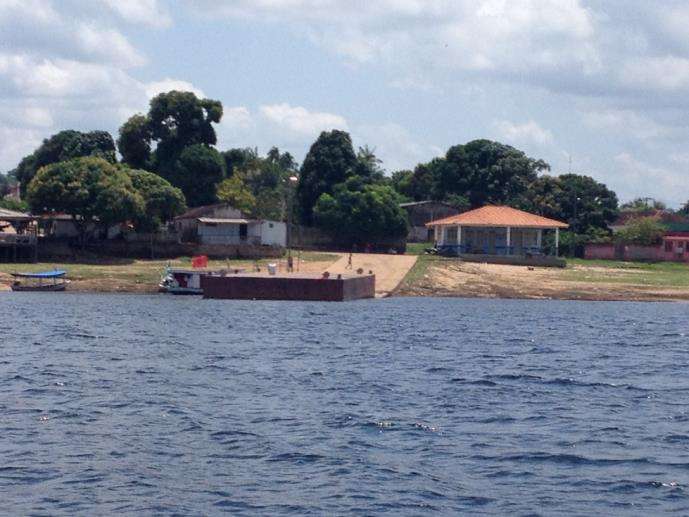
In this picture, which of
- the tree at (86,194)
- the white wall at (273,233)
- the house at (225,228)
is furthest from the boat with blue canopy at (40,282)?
the white wall at (273,233)

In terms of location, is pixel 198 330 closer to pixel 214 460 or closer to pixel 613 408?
pixel 613 408

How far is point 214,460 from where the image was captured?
82.6 feet

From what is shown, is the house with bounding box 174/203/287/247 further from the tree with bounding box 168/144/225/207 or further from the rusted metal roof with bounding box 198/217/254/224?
the tree with bounding box 168/144/225/207

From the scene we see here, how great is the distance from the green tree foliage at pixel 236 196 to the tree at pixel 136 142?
8.89 meters

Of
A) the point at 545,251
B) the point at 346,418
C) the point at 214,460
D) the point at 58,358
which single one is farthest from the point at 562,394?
the point at 545,251

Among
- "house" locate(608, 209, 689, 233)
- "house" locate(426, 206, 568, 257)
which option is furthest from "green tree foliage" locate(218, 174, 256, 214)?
"house" locate(608, 209, 689, 233)

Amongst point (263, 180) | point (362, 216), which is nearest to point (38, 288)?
point (362, 216)

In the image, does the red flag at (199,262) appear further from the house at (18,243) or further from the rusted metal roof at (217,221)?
the rusted metal roof at (217,221)

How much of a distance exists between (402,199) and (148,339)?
266 feet

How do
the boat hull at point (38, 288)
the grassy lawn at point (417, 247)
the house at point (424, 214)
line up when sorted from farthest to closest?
the house at point (424, 214), the grassy lawn at point (417, 247), the boat hull at point (38, 288)

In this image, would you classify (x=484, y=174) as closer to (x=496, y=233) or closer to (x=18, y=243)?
(x=496, y=233)

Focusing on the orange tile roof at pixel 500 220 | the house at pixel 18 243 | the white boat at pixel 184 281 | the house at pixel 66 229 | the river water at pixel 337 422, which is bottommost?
the river water at pixel 337 422

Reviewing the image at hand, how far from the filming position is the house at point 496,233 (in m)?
108

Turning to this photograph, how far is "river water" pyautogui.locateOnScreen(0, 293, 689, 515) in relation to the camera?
22625mm
